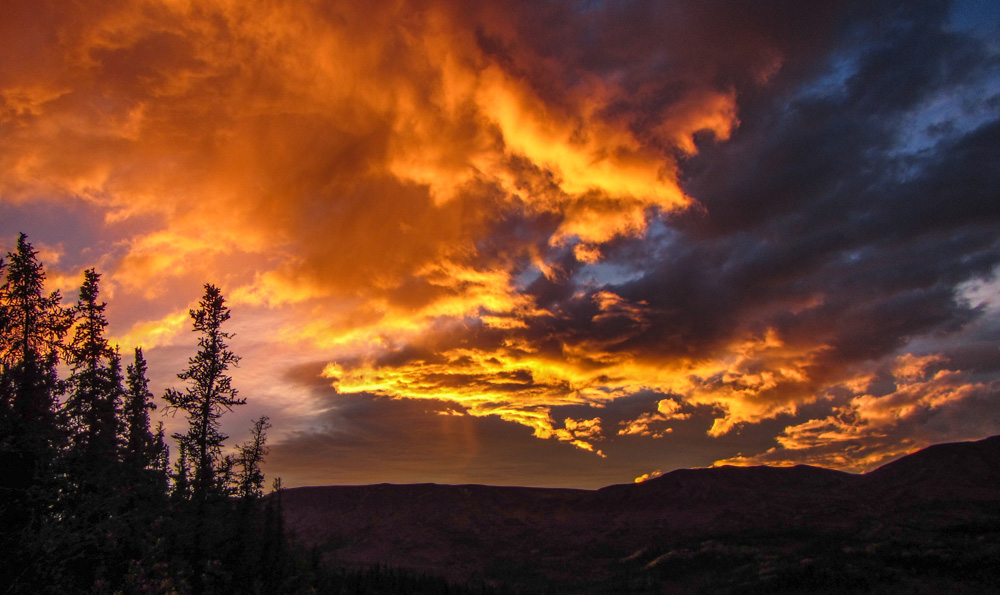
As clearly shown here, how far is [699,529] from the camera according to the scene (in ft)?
357

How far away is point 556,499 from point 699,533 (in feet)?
152

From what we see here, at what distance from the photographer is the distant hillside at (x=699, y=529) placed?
7431 cm

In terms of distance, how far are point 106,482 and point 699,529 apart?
397 feet

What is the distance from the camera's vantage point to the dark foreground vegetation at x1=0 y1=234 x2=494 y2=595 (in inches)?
347

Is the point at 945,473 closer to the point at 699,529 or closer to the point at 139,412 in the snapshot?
the point at 699,529

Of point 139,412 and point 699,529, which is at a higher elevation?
point 139,412

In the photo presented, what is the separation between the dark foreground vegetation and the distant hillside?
55.8m

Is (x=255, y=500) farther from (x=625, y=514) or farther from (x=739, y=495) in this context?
(x=739, y=495)

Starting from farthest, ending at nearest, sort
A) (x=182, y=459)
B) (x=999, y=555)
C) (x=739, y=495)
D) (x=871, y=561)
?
(x=739, y=495) < (x=871, y=561) < (x=999, y=555) < (x=182, y=459)

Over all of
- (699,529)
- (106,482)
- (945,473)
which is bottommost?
(699,529)

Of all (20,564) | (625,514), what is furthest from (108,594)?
(625,514)

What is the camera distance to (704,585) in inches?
3132

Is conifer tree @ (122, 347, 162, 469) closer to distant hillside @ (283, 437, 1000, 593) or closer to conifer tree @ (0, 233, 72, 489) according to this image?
conifer tree @ (0, 233, 72, 489)

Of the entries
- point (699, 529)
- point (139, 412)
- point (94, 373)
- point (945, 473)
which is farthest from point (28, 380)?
point (945, 473)
